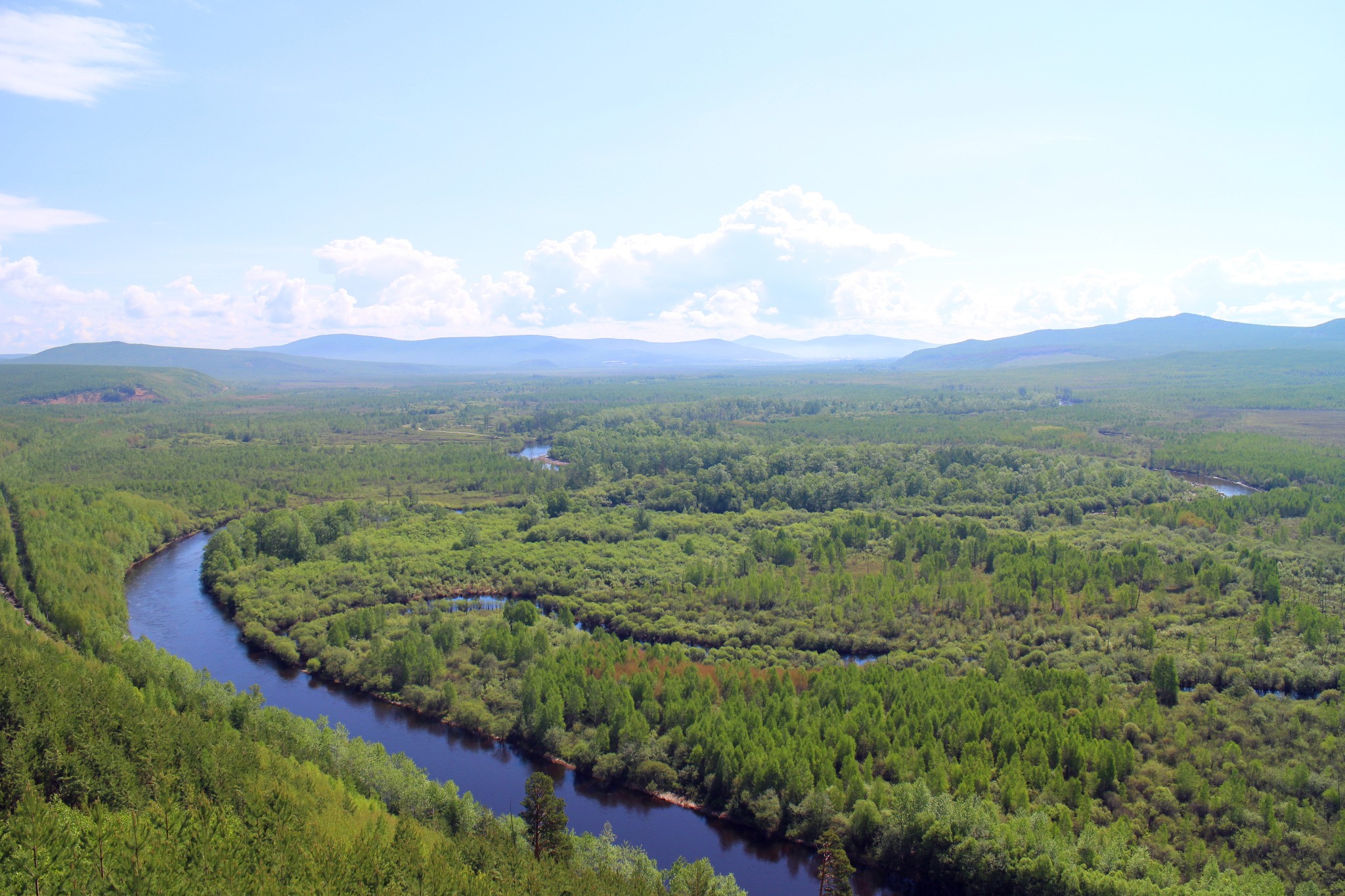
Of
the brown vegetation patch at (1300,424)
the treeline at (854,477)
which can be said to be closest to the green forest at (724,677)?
the treeline at (854,477)

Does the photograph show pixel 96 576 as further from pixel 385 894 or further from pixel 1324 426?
pixel 1324 426

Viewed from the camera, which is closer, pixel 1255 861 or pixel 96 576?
pixel 1255 861

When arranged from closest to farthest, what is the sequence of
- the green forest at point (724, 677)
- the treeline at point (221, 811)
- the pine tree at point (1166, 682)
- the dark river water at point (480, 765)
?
the treeline at point (221, 811)
the green forest at point (724, 677)
the dark river water at point (480, 765)
the pine tree at point (1166, 682)

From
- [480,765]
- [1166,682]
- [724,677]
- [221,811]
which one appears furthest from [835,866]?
[1166,682]

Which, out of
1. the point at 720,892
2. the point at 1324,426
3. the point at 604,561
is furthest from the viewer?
the point at 1324,426

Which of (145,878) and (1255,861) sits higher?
(145,878)

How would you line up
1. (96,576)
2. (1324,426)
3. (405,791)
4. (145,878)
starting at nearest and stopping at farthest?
(145,878) < (405,791) < (96,576) < (1324,426)

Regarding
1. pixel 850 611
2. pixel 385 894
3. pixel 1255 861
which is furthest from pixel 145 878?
pixel 850 611

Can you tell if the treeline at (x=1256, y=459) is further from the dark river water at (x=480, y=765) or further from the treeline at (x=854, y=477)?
the dark river water at (x=480, y=765)
